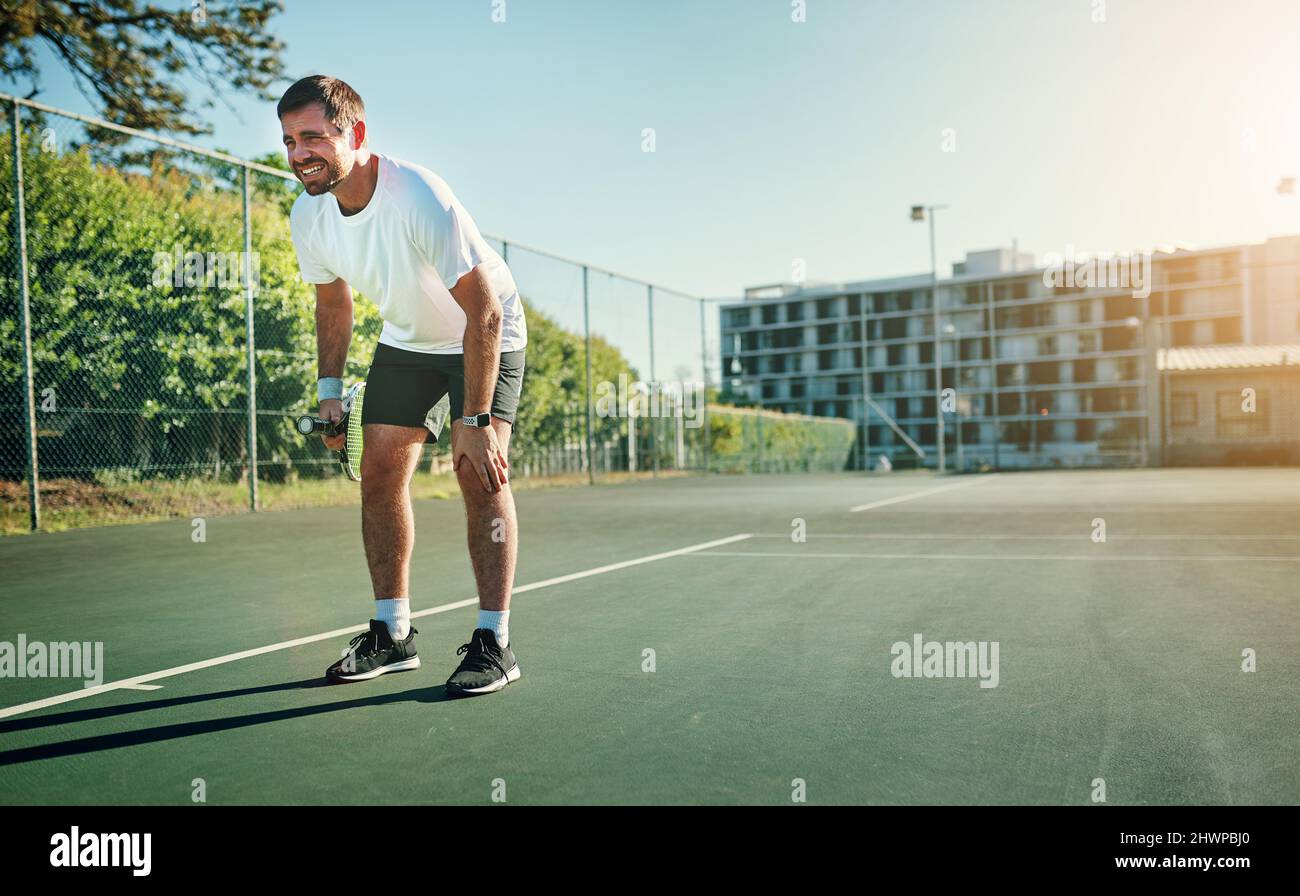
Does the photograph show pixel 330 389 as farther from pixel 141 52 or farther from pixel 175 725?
pixel 141 52

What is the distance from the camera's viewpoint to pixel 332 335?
3.64m

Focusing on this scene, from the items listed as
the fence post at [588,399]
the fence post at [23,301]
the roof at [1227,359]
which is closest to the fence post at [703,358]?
the fence post at [588,399]

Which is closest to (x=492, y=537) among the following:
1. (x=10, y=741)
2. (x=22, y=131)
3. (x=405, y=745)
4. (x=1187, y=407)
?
(x=405, y=745)

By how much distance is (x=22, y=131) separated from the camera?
31.3ft

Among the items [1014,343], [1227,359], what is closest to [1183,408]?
[1227,359]

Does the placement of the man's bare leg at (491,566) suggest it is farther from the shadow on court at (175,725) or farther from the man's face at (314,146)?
the man's face at (314,146)

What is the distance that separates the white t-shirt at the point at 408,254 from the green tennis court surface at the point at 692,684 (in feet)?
3.66

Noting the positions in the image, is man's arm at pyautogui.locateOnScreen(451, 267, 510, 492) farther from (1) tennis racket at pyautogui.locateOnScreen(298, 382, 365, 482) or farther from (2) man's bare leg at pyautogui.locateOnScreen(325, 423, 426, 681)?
(1) tennis racket at pyautogui.locateOnScreen(298, 382, 365, 482)

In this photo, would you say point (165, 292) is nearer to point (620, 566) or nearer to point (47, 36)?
point (47, 36)

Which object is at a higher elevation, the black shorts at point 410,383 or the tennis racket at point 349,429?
the black shorts at point 410,383

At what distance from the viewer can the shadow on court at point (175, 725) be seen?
251cm

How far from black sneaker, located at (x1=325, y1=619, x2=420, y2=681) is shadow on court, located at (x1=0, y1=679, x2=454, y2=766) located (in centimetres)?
7

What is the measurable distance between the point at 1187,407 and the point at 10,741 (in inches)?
2515

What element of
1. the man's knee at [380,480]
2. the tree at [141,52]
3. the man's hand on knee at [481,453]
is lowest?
the man's knee at [380,480]
